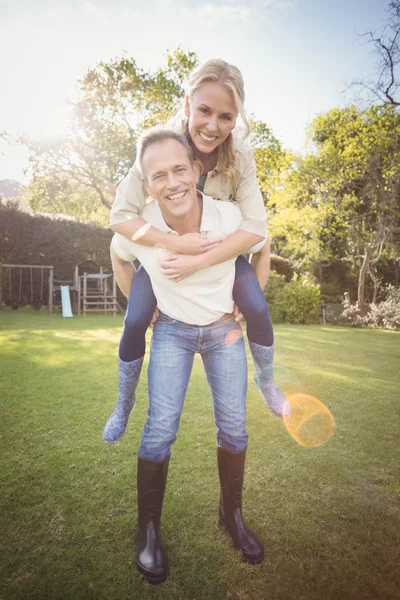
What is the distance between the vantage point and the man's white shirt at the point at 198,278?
79.3 inches

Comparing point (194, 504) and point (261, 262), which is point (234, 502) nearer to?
point (194, 504)

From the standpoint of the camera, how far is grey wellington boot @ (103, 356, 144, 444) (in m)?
2.31

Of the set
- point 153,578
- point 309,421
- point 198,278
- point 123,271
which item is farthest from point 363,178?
point 153,578

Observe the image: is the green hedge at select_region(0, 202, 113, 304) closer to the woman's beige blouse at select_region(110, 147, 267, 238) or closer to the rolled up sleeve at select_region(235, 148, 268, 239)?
the woman's beige blouse at select_region(110, 147, 267, 238)

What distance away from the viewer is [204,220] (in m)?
2.12

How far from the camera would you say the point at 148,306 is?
2.13 metres

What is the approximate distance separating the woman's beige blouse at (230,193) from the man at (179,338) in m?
0.08

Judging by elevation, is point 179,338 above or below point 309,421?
above

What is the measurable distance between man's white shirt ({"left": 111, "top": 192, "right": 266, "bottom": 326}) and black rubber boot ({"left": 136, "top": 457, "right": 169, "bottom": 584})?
838mm

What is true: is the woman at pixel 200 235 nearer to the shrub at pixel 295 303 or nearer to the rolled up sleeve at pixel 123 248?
the rolled up sleeve at pixel 123 248

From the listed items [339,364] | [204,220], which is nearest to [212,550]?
[204,220]

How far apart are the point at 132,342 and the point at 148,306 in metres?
0.27

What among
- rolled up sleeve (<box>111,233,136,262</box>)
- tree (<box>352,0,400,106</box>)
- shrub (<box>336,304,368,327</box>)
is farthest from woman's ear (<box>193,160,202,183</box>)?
shrub (<box>336,304,368,327</box>)

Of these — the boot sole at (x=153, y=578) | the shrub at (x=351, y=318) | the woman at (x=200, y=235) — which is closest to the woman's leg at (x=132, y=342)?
the woman at (x=200, y=235)
